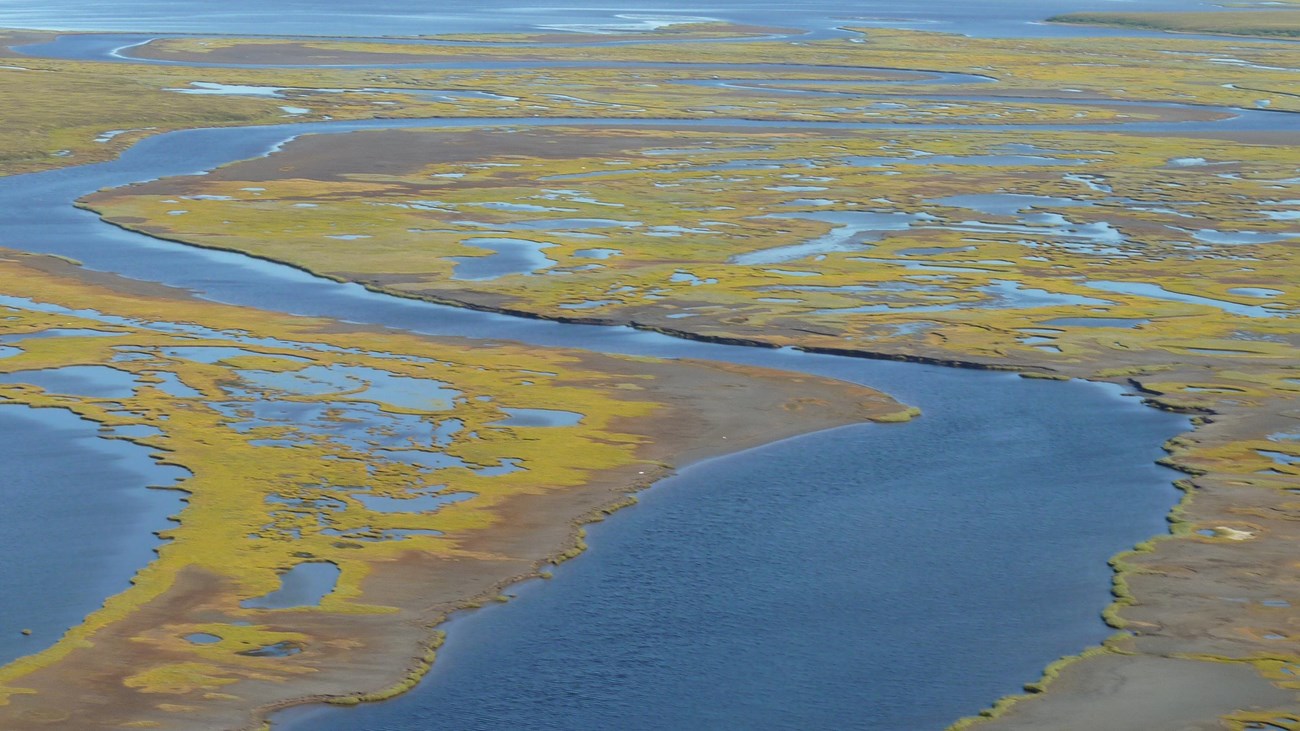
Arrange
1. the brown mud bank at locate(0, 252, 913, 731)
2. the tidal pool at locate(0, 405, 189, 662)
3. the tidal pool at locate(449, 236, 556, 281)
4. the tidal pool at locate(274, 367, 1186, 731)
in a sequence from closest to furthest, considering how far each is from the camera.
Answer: the brown mud bank at locate(0, 252, 913, 731) < the tidal pool at locate(274, 367, 1186, 731) < the tidal pool at locate(0, 405, 189, 662) < the tidal pool at locate(449, 236, 556, 281)

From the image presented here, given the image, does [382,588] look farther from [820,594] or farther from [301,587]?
[820,594]

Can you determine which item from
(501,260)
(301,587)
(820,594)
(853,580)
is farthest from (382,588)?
(501,260)

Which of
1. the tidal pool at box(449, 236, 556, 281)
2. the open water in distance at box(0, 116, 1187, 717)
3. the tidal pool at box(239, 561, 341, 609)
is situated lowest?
the tidal pool at box(449, 236, 556, 281)

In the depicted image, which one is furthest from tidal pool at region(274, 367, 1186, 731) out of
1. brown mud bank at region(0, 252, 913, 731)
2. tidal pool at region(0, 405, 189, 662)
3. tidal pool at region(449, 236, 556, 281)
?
tidal pool at region(449, 236, 556, 281)

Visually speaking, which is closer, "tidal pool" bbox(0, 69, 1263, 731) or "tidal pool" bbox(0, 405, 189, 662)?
"tidal pool" bbox(0, 69, 1263, 731)

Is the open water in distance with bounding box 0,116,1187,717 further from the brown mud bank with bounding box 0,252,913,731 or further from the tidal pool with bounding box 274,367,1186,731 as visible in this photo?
the brown mud bank with bounding box 0,252,913,731

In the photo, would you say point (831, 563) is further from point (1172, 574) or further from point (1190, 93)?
point (1190, 93)

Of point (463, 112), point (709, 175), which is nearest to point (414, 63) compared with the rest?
point (463, 112)

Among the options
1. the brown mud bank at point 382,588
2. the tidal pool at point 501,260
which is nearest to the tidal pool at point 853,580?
the brown mud bank at point 382,588
